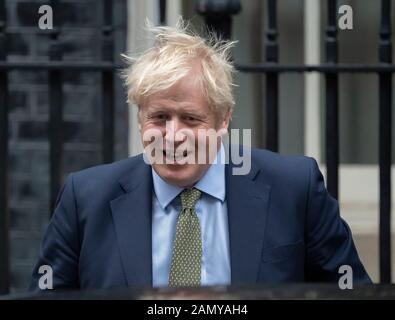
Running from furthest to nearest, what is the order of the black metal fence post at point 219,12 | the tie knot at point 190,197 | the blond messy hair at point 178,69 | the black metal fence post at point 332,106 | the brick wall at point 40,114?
the brick wall at point 40,114
the black metal fence post at point 332,106
the black metal fence post at point 219,12
the tie knot at point 190,197
the blond messy hair at point 178,69

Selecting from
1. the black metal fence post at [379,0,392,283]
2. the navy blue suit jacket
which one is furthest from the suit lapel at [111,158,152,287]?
the black metal fence post at [379,0,392,283]

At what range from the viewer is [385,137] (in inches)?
145

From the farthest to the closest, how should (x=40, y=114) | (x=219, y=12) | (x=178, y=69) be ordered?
(x=40, y=114) < (x=219, y=12) < (x=178, y=69)

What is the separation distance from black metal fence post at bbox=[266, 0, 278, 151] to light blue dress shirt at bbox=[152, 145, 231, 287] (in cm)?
87

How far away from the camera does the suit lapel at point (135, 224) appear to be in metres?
2.72

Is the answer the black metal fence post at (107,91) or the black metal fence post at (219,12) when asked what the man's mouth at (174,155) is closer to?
the black metal fence post at (219,12)

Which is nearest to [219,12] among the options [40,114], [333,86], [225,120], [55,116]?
[333,86]

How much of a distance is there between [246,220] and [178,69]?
0.44 meters

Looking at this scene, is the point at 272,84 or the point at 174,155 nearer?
the point at 174,155

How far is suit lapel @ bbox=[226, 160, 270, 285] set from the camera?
2734 mm

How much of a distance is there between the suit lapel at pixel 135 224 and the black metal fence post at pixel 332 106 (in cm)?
102

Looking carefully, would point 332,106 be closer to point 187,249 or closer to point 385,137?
point 385,137

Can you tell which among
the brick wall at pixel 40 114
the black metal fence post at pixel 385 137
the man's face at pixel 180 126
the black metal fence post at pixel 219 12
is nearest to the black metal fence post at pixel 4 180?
the black metal fence post at pixel 219 12
